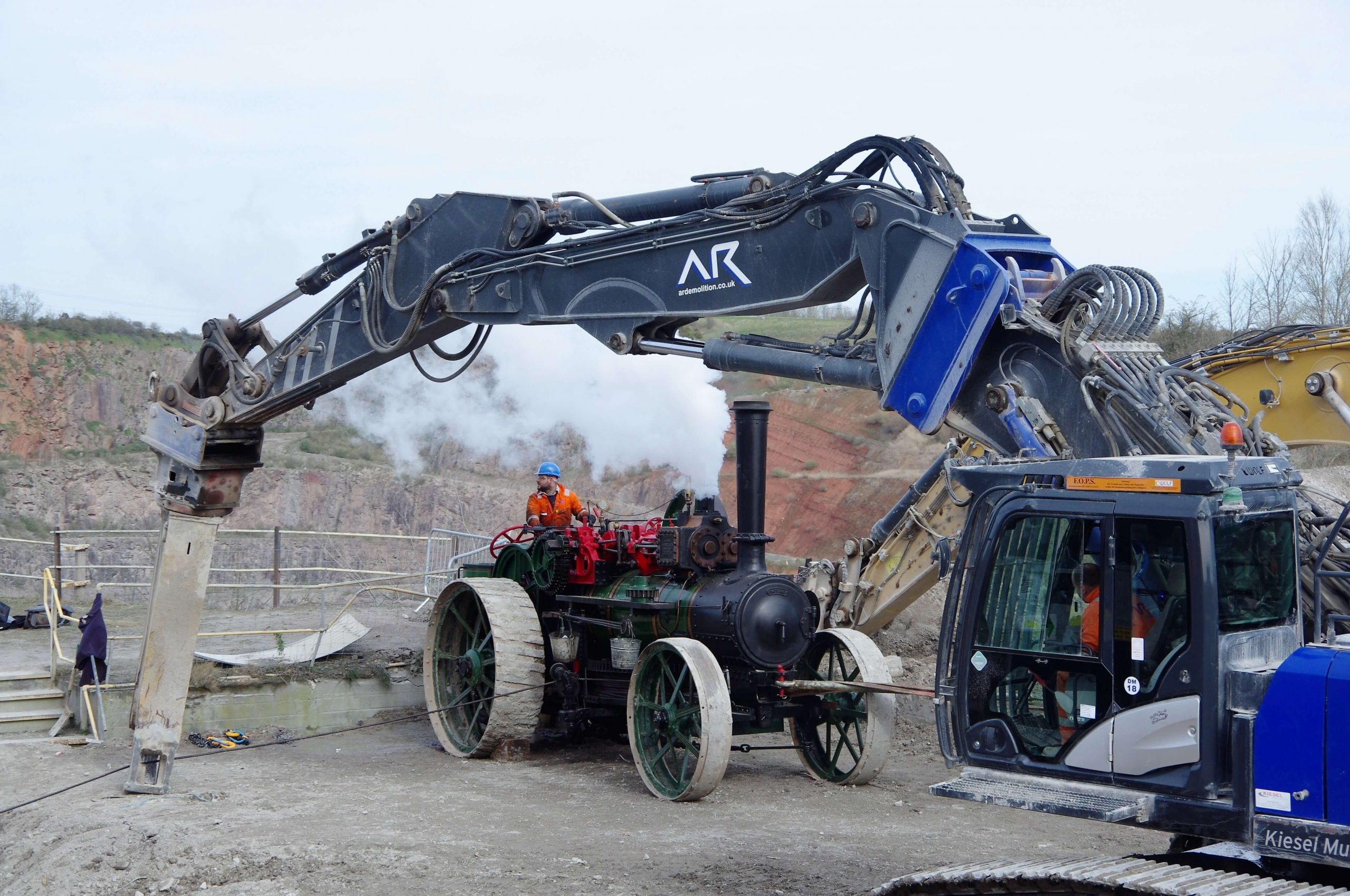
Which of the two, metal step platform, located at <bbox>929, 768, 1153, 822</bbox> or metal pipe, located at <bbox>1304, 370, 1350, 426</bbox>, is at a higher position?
metal pipe, located at <bbox>1304, 370, 1350, 426</bbox>

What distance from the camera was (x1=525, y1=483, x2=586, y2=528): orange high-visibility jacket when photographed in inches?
494

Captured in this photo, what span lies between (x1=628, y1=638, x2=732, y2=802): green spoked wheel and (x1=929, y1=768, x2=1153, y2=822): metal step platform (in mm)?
4217

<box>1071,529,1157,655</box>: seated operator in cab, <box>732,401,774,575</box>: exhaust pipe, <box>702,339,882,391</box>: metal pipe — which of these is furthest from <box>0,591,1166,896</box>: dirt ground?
<box>1071,529,1157,655</box>: seated operator in cab

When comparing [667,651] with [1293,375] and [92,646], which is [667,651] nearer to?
[1293,375]

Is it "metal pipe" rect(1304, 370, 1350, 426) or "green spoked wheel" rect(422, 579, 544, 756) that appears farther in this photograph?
"green spoked wheel" rect(422, 579, 544, 756)

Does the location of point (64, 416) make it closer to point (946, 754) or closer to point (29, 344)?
point (29, 344)

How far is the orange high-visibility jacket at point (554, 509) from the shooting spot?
12539 millimetres

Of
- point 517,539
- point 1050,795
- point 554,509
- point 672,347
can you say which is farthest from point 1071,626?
point 517,539

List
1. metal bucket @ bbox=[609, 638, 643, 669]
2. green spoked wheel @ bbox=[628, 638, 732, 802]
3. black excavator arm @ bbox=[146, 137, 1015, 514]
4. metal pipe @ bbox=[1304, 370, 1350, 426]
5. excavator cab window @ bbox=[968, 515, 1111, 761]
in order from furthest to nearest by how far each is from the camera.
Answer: metal bucket @ bbox=[609, 638, 643, 669] < metal pipe @ bbox=[1304, 370, 1350, 426] < green spoked wheel @ bbox=[628, 638, 732, 802] < black excavator arm @ bbox=[146, 137, 1015, 514] < excavator cab window @ bbox=[968, 515, 1111, 761]

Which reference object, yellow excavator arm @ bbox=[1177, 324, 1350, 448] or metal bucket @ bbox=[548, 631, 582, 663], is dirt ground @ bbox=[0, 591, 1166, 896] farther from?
yellow excavator arm @ bbox=[1177, 324, 1350, 448]

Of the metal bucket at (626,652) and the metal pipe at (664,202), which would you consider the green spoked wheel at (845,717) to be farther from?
the metal pipe at (664,202)

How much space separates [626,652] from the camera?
443 inches

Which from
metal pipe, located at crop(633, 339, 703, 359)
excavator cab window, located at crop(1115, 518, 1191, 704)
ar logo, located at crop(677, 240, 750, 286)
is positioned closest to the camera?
excavator cab window, located at crop(1115, 518, 1191, 704)

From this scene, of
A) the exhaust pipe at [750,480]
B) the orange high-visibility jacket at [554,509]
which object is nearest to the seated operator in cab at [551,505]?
the orange high-visibility jacket at [554,509]
